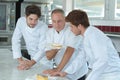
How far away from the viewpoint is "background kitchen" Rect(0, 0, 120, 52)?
13.6 feet

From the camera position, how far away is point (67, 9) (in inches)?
200

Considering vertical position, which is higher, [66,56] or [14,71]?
[66,56]

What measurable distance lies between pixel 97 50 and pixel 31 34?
1065 millimetres

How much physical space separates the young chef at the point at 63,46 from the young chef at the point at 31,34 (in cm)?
15

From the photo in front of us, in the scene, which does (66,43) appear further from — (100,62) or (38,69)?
(100,62)

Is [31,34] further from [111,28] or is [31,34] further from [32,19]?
[111,28]

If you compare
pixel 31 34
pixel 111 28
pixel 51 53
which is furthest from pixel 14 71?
pixel 111 28

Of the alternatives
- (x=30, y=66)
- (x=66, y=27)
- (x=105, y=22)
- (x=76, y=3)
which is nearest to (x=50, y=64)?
(x=30, y=66)

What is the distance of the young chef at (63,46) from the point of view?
2.20 metres

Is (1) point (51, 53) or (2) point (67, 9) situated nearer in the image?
(1) point (51, 53)

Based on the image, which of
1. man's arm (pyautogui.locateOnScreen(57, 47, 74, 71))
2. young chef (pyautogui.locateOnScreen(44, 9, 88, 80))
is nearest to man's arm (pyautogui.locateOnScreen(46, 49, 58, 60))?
A: young chef (pyautogui.locateOnScreen(44, 9, 88, 80))

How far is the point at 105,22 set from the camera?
4.59 m

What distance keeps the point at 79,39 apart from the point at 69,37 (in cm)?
9

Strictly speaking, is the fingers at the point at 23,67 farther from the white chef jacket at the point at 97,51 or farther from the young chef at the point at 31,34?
the white chef jacket at the point at 97,51
